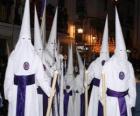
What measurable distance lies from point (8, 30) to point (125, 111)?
7.40m

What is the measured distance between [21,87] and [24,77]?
0.15 m

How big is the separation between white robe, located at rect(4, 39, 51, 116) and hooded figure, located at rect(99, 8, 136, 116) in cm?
86

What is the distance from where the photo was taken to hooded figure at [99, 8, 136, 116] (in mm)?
5543

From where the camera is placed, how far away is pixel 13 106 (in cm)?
540

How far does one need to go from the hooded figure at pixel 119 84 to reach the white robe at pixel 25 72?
0.86m

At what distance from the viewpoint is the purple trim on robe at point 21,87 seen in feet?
17.4

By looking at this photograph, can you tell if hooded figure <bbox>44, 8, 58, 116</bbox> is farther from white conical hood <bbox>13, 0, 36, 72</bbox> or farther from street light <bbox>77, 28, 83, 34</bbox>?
street light <bbox>77, 28, 83, 34</bbox>

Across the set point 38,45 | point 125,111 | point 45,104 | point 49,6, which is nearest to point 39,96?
point 45,104

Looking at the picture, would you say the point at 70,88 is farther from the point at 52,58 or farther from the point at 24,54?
the point at 24,54

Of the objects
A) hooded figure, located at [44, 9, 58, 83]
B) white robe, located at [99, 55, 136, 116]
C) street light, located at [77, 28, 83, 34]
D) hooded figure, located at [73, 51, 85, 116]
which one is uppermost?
street light, located at [77, 28, 83, 34]

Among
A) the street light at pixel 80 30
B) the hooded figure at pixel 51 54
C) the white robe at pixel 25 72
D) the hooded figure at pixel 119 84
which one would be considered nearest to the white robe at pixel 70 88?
the hooded figure at pixel 51 54

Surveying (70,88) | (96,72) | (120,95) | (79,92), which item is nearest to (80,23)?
(79,92)

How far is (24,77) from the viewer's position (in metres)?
5.30

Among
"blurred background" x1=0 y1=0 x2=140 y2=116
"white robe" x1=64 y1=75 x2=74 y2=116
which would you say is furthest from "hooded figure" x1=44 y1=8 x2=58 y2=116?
"blurred background" x1=0 y1=0 x2=140 y2=116
